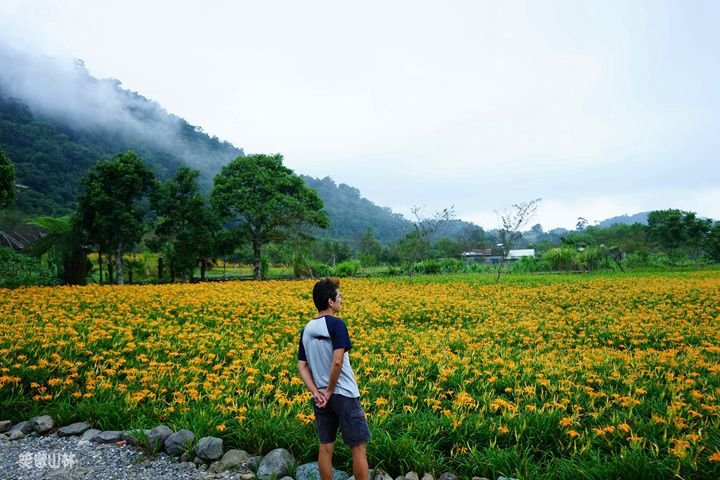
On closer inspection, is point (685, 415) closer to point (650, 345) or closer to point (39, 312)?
point (650, 345)

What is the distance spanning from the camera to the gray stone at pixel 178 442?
367cm

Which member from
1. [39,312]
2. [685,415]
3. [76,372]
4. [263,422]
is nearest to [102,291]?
[39,312]

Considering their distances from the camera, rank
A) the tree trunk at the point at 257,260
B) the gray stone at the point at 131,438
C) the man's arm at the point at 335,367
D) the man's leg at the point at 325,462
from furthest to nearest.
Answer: the tree trunk at the point at 257,260, the gray stone at the point at 131,438, the man's leg at the point at 325,462, the man's arm at the point at 335,367

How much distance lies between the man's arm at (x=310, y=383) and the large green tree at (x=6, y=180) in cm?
1536

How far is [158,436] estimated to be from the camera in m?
3.75

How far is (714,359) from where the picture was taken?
591 centimetres

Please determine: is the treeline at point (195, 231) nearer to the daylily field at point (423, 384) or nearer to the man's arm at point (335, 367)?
the daylily field at point (423, 384)

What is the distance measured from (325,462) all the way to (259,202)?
2223 cm

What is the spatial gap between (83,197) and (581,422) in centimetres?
2062

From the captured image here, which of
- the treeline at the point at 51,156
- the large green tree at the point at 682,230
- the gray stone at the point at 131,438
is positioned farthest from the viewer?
the treeline at the point at 51,156

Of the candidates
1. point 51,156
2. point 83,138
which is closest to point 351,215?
point 83,138

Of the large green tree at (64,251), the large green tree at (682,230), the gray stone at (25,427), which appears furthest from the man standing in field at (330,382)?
the large green tree at (682,230)

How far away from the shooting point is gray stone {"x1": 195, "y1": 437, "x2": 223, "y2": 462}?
3592mm

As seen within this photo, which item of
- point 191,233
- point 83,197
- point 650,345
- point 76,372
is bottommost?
point 650,345
